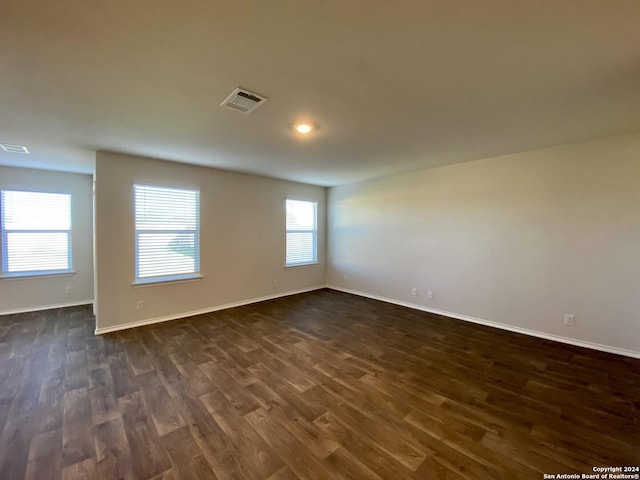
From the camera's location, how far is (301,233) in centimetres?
623

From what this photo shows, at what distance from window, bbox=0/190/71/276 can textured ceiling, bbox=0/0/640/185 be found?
1885mm

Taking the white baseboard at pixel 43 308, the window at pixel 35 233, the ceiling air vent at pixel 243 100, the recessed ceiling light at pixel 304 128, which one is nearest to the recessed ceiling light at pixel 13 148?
the window at pixel 35 233

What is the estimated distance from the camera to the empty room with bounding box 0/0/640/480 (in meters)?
1.57

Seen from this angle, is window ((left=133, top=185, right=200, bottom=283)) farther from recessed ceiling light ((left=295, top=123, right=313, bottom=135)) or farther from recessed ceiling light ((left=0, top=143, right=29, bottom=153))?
recessed ceiling light ((left=295, top=123, right=313, bottom=135))

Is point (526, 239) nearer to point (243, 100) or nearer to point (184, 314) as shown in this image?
point (243, 100)

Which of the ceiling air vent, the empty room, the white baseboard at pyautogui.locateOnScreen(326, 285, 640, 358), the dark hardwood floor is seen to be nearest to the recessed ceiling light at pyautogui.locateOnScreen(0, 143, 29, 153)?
the empty room

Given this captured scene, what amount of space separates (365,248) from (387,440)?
13.7ft

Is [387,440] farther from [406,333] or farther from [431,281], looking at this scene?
[431,281]

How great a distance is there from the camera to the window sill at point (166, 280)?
401 centimetres

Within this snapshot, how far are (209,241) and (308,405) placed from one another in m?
3.34

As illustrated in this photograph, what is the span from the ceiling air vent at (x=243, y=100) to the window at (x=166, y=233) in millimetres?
2505

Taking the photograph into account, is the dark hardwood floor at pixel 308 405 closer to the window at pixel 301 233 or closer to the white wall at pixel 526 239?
the white wall at pixel 526 239

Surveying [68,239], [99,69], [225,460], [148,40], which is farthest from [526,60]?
[68,239]

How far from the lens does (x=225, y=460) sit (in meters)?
1.65
